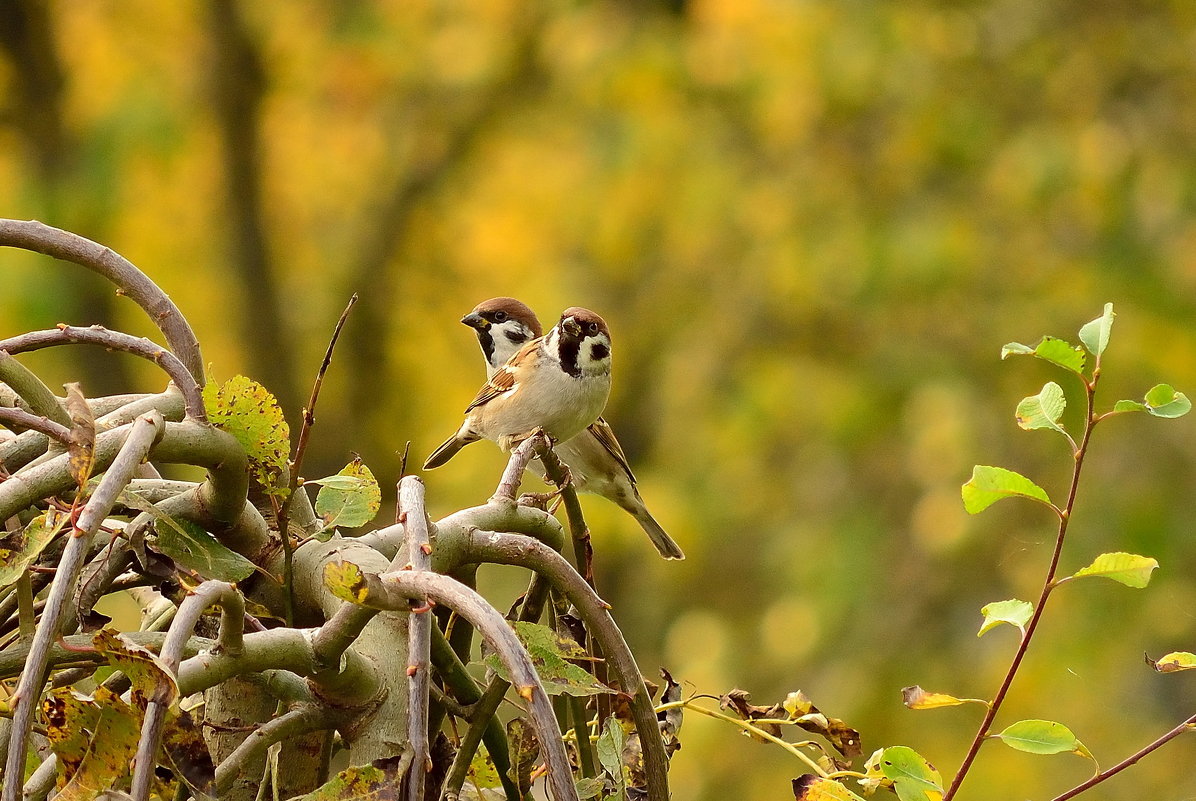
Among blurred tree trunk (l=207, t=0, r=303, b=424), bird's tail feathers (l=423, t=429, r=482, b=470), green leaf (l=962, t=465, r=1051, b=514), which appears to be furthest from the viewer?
blurred tree trunk (l=207, t=0, r=303, b=424)

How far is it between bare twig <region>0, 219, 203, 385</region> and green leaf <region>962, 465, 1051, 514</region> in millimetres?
529

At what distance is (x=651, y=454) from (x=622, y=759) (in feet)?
27.3

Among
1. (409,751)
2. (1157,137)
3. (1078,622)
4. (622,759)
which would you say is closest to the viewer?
(409,751)

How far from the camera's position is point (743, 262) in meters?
7.85

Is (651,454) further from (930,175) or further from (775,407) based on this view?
(930,175)

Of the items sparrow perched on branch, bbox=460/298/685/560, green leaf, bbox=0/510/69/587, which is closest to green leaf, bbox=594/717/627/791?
green leaf, bbox=0/510/69/587

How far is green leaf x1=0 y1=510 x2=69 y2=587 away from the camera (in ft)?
2.36

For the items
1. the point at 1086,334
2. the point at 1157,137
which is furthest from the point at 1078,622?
the point at 1086,334

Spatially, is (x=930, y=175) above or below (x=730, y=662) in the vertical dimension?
above

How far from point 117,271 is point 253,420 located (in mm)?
219

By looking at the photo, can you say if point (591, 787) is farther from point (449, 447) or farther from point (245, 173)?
point (245, 173)

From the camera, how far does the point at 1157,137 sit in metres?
6.10

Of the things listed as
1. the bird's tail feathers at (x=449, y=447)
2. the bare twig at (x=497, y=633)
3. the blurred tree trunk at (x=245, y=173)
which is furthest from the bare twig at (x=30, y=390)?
the blurred tree trunk at (x=245, y=173)

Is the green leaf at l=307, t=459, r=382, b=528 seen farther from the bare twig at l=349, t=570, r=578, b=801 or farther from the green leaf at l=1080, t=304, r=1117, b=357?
the green leaf at l=1080, t=304, r=1117, b=357
